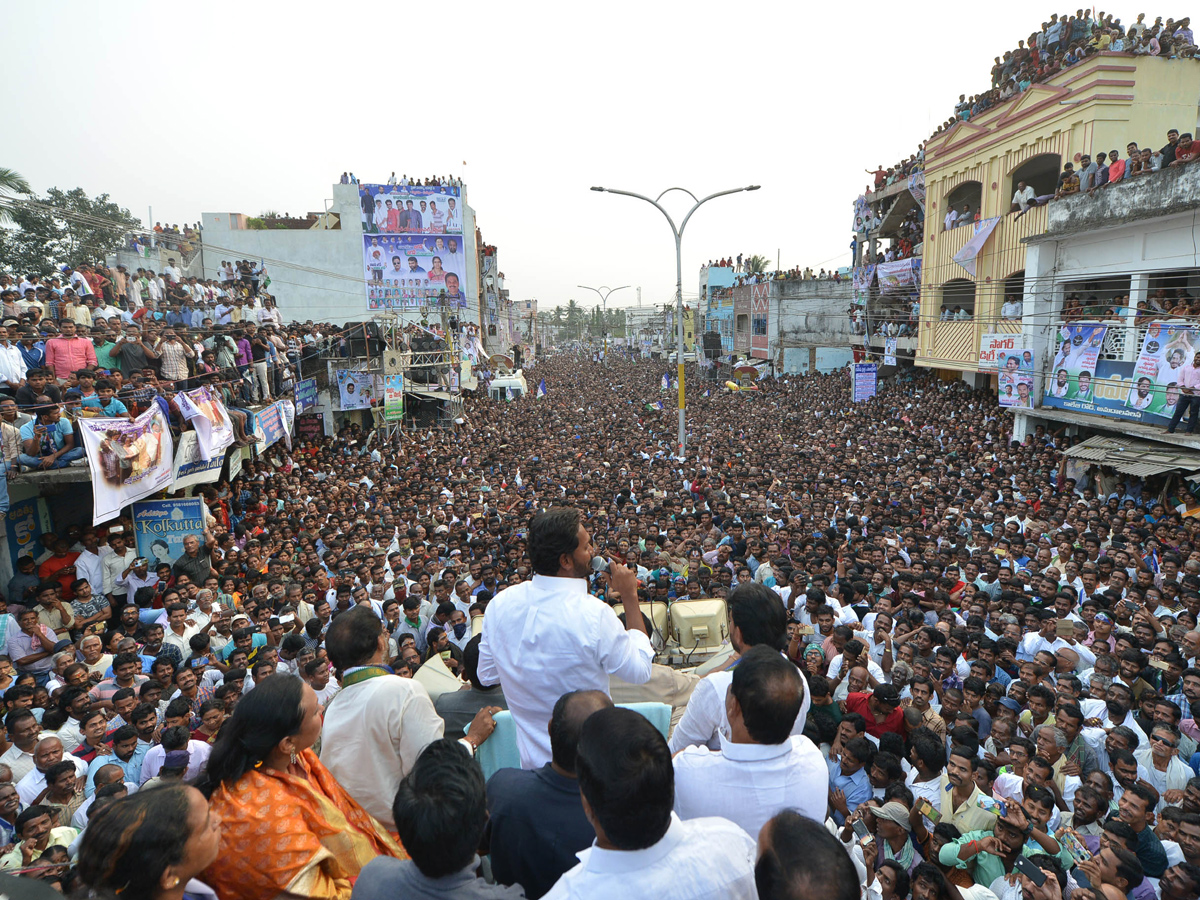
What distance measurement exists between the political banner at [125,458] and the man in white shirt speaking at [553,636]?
6.97 metres

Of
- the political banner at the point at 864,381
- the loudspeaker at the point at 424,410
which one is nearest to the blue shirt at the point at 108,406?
the loudspeaker at the point at 424,410

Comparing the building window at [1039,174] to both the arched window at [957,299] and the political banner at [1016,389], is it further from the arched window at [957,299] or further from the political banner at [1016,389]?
the political banner at [1016,389]

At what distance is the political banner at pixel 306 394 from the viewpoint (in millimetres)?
16219

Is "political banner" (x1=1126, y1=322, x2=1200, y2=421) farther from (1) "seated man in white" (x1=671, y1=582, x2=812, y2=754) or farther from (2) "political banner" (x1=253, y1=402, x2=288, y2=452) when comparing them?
(2) "political banner" (x1=253, y1=402, x2=288, y2=452)

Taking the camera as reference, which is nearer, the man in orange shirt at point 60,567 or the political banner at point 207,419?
the man in orange shirt at point 60,567

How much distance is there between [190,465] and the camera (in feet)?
32.3

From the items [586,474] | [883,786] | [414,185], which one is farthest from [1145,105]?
[414,185]

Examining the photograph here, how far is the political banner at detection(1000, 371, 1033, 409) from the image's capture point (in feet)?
49.3

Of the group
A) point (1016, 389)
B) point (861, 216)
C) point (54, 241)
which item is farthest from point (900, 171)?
point (54, 241)

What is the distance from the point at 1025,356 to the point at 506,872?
16575mm

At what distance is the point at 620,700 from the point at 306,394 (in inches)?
598

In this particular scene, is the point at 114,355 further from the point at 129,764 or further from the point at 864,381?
the point at 864,381

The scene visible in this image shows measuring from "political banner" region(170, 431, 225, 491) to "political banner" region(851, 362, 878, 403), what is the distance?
16.6m

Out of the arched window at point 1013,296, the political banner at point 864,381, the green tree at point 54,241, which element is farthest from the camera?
the green tree at point 54,241
